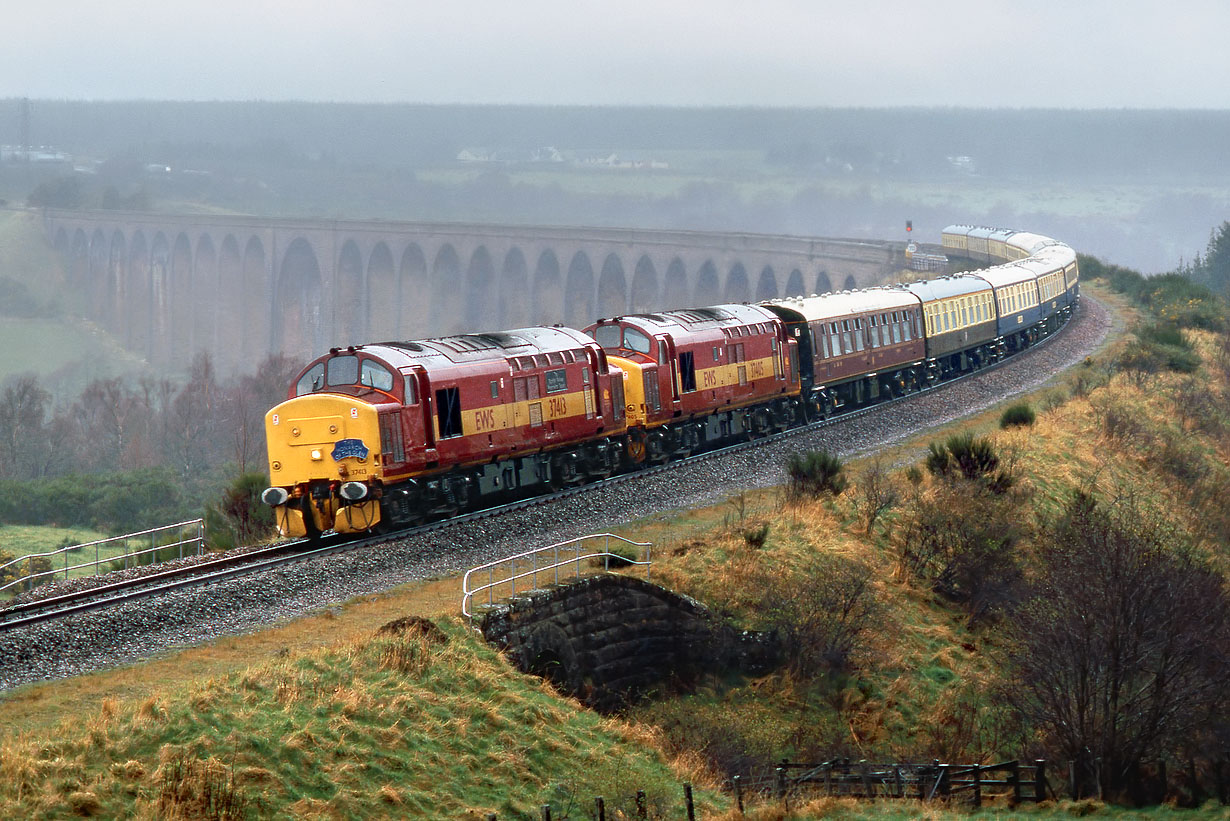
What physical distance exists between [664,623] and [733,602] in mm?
1794

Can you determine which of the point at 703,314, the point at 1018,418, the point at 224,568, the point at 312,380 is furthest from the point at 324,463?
the point at 1018,418

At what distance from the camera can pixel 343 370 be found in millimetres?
28078

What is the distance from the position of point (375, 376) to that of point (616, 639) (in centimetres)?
735

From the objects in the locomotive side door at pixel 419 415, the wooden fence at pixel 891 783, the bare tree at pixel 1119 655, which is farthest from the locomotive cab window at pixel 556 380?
the wooden fence at pixel 891 783

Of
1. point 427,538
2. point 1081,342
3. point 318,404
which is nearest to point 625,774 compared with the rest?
point 427,538

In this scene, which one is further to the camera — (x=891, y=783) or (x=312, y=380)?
(x=312, y=380)

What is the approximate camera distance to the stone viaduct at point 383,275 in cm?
12619

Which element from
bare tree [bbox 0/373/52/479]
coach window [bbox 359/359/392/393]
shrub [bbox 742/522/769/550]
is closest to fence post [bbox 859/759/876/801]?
shrub [bbox 742/522/769/550]

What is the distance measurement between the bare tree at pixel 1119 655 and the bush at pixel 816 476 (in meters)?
5.90

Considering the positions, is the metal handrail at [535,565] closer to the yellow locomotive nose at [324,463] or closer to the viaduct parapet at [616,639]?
the viaduct parapet at [616,639]

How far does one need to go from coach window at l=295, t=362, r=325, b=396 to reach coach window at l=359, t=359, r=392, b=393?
914 millimetres

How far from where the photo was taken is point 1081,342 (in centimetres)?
6662

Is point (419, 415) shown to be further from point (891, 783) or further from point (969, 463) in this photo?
point (969, 463)

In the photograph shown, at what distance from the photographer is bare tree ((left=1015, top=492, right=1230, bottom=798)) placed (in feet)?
79.2
